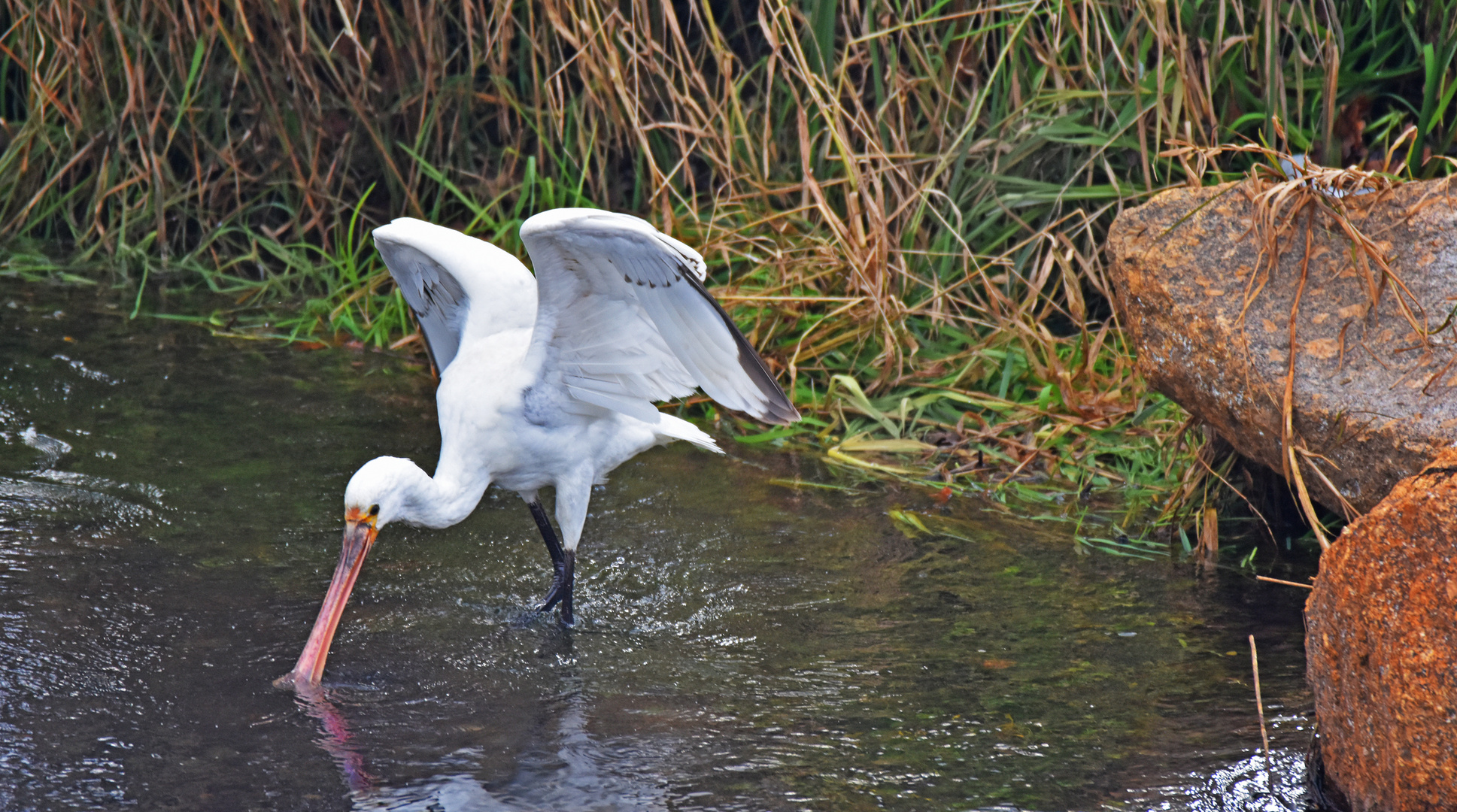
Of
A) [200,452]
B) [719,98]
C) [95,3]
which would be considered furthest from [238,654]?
[95,3]

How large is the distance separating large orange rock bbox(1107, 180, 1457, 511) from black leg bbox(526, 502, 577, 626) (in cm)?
168

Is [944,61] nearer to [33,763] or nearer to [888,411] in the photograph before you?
[888,411]

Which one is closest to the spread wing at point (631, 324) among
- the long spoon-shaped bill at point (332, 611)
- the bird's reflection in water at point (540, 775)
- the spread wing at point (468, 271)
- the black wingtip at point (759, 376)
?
the black wingtip at point (759, 376)

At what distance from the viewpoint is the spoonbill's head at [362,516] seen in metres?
3.24

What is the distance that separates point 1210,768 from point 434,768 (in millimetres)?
1591

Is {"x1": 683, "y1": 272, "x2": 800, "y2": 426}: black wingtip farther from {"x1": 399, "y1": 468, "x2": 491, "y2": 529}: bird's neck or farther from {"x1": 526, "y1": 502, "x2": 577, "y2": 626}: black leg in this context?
{"x1": 399, "y1": 468, "x2": 491, "y2": 529}: bird's neck

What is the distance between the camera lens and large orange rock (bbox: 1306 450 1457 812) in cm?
221

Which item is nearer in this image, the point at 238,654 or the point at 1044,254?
the point at 238,654

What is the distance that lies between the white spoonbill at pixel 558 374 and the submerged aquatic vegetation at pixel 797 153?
4.21 feet

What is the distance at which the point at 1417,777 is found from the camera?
2232 mm

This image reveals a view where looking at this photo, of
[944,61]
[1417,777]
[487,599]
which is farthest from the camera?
[944,61]

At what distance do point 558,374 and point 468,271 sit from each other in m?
0.50

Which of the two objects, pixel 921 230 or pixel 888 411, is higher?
pixel 921 230

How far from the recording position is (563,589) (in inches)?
148
